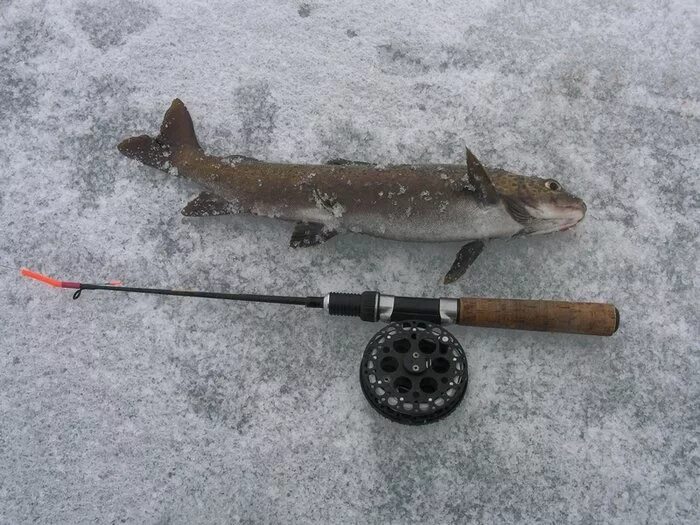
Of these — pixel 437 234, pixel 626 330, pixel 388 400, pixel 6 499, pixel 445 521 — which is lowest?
pixel 6 499

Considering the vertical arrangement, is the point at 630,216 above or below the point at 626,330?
above

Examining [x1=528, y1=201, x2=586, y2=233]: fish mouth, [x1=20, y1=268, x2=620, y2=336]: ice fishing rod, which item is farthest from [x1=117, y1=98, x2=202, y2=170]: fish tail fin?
[x1=528, y1=201, x2=586, y2=233]: fish mouth

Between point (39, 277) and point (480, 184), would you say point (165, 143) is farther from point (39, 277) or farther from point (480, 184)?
point (480, 184)

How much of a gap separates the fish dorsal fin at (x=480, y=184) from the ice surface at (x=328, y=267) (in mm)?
361

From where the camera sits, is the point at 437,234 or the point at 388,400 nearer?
the point at 388,400

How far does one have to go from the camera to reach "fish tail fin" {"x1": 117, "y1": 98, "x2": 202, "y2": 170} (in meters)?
3.21

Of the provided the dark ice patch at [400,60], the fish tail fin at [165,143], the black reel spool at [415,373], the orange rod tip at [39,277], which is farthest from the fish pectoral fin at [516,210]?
the orange rod tip at [39,277]

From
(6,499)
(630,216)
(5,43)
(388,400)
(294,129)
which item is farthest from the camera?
(5,43)

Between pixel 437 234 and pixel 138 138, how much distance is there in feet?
5.89

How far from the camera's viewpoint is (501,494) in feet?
8.91

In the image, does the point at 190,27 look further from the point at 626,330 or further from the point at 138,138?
the point at 626,330

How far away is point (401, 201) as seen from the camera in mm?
2887

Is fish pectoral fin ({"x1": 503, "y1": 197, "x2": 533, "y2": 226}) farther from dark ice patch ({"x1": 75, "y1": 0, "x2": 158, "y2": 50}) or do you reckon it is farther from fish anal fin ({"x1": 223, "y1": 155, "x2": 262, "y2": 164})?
dark ice patch ({"x1": 75, "y1": 0, "x2": 158, "y2": 50})

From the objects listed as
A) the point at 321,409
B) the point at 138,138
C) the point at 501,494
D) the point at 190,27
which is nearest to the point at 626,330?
the point at 501,494
